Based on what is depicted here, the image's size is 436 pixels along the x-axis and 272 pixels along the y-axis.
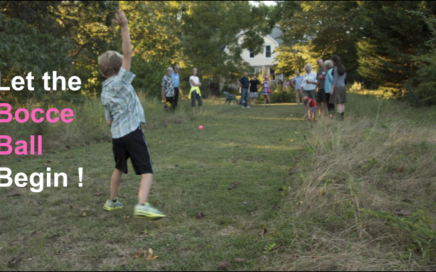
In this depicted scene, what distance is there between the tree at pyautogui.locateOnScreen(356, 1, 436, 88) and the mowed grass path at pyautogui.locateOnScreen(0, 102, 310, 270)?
9.82 m

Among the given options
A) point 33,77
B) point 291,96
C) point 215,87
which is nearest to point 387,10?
point 33,77

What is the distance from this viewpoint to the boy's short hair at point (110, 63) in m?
4.19

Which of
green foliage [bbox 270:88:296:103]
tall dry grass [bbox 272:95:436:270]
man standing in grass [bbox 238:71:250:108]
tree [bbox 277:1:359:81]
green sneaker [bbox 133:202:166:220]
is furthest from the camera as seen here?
green foliage [bbox 270:88:296:103]

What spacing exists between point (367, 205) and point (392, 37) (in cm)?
1408

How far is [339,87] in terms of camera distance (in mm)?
12047

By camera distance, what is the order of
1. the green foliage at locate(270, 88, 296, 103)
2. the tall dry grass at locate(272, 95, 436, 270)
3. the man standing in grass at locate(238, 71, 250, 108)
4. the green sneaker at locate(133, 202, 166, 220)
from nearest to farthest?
1. the tall dry grass at locate(272, 95, 436, 270)
2. the green sneaker at locate(133, 202, 166, 220)
3. the man standing in grass at locate(238, 71, 250, 108)
4. the green foliage at locate(270, 88, 296, 103)

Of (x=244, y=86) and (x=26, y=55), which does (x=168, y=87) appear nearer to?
(x=26, y=55)

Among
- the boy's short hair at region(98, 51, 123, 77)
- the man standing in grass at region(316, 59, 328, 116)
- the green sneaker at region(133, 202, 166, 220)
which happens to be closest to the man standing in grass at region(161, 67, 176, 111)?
the man standing in grass at region(316, 59, 328, 116)

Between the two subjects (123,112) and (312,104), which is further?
(312,104)

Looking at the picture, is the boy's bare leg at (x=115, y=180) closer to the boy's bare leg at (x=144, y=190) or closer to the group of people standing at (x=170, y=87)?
the boy's bare leg at (x=144, y=190)

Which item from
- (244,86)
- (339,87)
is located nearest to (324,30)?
(244,86)

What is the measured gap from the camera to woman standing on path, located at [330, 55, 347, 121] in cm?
1195

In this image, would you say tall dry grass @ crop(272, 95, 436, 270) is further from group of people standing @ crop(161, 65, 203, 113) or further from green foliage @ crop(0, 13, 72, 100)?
group of people standing @ crop(161, 65, 203, 113)

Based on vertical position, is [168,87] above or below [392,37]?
below
